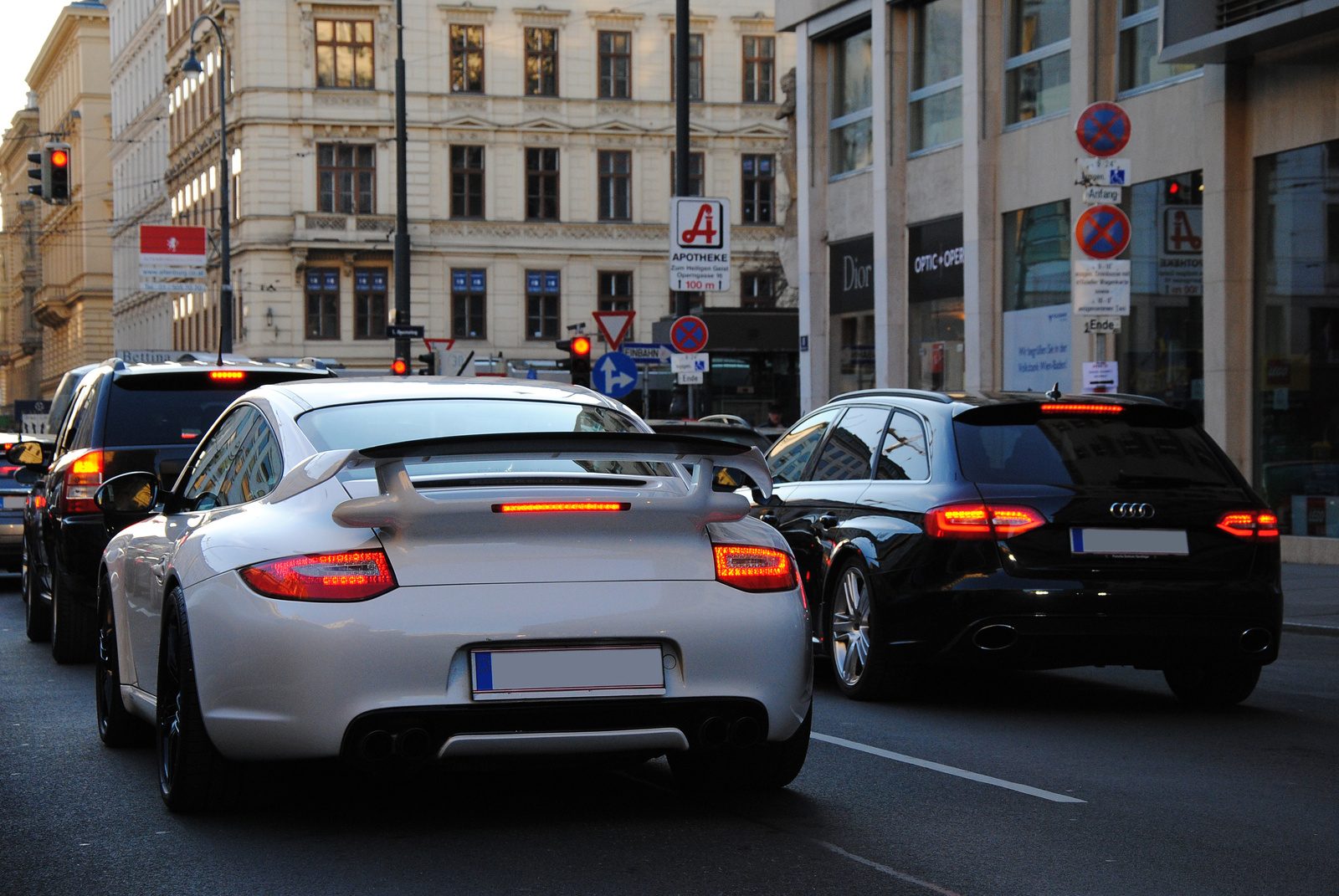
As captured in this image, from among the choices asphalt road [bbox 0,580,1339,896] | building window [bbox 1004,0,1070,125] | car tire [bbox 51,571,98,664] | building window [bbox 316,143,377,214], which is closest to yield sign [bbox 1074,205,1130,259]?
asphalt road [bbox 0,580,1339,896]

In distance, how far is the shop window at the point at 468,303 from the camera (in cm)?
6203

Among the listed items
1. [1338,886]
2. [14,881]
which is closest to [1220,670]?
[1338,886]

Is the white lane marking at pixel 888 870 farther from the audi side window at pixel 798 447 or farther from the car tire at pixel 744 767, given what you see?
the audi side window at pixel 798 447

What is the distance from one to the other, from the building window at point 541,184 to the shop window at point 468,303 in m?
3.02

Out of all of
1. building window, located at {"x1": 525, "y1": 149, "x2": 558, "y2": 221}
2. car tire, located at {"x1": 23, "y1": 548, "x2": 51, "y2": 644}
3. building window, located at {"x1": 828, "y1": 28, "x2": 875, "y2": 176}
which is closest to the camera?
car tire, located at {"x1": 23, "y1": 548, "x2": 51, "y2": 644}

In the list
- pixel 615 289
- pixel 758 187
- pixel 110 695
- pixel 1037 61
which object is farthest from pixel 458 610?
pixel 758 187

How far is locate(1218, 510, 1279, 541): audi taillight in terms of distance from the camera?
8.35m

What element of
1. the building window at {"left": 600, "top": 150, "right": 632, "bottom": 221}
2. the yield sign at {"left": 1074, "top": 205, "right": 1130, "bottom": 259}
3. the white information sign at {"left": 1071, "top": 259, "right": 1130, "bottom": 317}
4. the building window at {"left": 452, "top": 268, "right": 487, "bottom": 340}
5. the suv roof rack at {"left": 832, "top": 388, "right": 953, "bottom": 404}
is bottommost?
the suv roof rack at {"left": 832, "top": 388, "right": 953, "bottom": 404}

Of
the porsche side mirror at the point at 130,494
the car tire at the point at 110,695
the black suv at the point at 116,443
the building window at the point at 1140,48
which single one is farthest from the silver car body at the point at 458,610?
the building window at the point at 1140,48

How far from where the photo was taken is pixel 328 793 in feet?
20.6

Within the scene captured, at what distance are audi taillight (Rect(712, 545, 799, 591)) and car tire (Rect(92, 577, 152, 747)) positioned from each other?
2.83m

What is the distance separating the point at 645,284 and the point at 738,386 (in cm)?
1726

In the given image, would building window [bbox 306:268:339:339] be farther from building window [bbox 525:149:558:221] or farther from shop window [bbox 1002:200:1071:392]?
shop window [bbox 1002:200:1071:392]

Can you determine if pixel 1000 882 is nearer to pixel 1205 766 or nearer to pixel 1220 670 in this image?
pixel 1205 766
